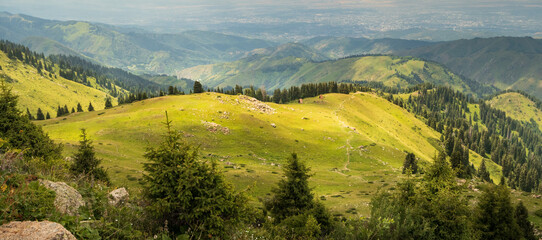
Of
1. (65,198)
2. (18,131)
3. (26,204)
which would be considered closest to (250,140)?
(18,131)

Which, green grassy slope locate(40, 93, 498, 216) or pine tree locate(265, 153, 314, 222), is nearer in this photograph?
pine tree locate(265, 153, 314, 222)

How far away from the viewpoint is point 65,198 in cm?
1034

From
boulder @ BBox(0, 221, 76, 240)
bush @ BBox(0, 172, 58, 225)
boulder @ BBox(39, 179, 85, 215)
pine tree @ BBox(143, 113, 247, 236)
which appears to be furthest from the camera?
pine tree @ BBox(143, 113, 247, 236)

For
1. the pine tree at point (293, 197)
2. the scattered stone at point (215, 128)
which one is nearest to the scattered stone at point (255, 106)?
the scattered stone at point (215, 128)

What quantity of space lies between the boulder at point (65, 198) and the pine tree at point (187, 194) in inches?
110

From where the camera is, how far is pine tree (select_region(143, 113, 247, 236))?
41.4ft

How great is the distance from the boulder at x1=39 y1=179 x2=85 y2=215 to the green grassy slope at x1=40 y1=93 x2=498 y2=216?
26883 millimetres

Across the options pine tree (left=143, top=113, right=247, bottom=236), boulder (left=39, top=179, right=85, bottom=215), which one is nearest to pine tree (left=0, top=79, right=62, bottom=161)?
boulder (left=39, top=179, right=85, bottom=215)

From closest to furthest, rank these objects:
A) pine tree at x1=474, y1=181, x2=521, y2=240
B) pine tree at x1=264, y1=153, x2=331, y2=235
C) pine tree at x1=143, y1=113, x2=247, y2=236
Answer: pine tree at x1=143, y1=113, x2=247, y2=236 → pine tree at x1=474, y1=181, x2=521, y2=240 → pine tree at x1=264, y1=153, x2=331, y2=235

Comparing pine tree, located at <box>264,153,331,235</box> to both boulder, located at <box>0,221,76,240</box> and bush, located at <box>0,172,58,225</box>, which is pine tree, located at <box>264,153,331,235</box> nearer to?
bush, located at <box>0,172,58,225</box>

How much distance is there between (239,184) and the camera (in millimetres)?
45562

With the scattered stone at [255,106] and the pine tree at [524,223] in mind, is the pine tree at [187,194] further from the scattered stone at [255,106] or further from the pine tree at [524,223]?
the scattered stone at [255,106]

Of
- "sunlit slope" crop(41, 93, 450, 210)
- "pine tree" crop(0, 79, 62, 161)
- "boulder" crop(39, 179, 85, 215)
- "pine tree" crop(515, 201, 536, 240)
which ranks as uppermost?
"boulder" crop(39, 179, 85, 215)

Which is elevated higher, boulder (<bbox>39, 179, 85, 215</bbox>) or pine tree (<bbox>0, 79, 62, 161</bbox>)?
boulder (<bbox>39, 179, 85, 215</bbox>)
